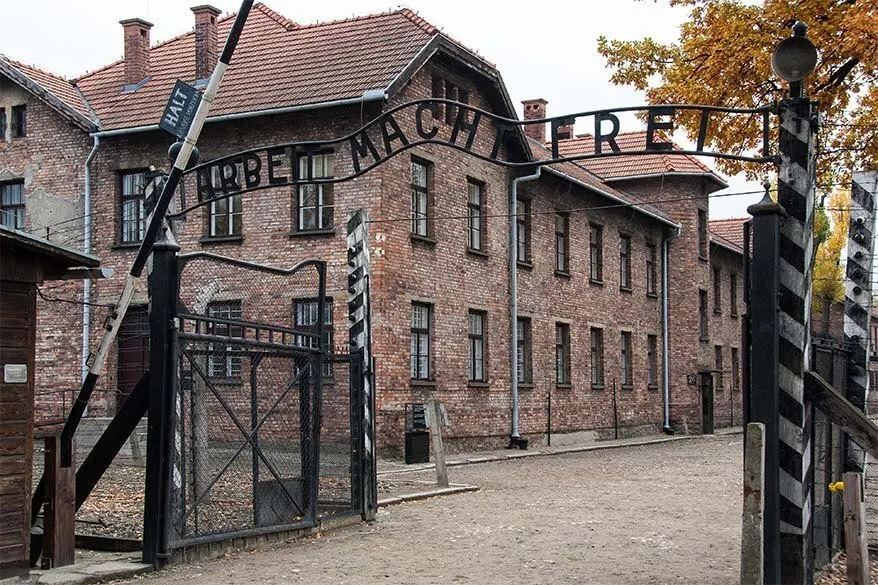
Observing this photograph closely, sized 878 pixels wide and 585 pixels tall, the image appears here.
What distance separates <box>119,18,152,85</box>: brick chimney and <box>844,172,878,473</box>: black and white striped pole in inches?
812

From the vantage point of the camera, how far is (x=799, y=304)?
8305mm

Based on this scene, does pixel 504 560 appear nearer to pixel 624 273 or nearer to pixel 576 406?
pixel 576 406

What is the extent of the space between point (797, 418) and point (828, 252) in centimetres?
5258

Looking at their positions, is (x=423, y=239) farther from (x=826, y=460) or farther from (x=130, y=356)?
(x=826, y=460)

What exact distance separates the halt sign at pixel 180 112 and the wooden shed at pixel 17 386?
242 cm

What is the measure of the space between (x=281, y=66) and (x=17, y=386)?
58.3ft

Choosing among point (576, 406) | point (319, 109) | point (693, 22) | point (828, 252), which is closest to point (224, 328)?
point (693, 22)

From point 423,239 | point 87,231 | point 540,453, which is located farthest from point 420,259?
point 87,231

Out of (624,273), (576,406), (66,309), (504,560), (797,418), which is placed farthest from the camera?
(624,273)

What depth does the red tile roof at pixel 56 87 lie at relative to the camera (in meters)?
26.6

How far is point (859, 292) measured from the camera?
11.2 m

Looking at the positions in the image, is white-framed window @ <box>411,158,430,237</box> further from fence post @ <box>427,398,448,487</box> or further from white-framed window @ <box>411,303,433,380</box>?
fence post @ <box>427,398,448,487</box>

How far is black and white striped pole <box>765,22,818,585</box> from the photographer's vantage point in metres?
8.20

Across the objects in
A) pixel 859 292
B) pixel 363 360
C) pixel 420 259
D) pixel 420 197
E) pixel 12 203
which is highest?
pixel 12 203
